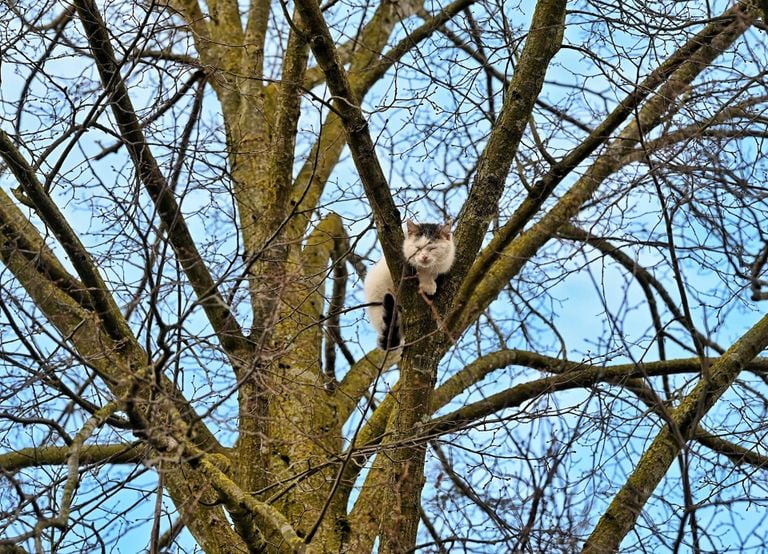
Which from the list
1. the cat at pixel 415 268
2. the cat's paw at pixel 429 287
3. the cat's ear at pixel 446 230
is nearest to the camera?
the cat's paw at pixel 429 287

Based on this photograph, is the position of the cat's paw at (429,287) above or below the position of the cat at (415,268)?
below

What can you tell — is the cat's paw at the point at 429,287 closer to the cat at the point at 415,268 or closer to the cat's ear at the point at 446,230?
the cat at the point at 415,268

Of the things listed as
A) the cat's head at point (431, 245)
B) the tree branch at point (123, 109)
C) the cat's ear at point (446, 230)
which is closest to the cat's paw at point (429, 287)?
the cat's head at point (431, 245)

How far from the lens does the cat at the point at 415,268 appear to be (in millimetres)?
5504

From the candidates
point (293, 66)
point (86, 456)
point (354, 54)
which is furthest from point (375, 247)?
point (86, 456)

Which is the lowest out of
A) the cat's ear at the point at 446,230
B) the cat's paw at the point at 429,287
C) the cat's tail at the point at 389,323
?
the cat's paw at the point at 429,287

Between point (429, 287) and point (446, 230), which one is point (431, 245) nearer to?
point (429, 287)

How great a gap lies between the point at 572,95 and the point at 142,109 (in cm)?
299

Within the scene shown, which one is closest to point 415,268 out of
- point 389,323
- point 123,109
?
point 389,323

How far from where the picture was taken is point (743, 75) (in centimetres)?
450

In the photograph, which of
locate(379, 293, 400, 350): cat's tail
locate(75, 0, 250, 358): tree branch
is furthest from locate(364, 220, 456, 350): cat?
locate(75, 0, 250, 358): tree branch

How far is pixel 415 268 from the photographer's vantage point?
17.6 feet

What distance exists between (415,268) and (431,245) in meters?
0.21

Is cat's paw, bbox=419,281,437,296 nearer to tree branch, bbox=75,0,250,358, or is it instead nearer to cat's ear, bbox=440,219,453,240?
cat's ear, bbox=440,219,453,240
